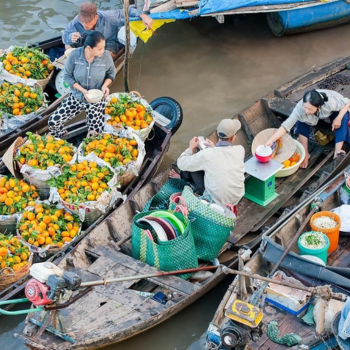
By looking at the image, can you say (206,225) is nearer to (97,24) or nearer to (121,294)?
(121,294)

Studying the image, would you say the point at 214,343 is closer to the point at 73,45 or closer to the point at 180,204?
the point at 180,204

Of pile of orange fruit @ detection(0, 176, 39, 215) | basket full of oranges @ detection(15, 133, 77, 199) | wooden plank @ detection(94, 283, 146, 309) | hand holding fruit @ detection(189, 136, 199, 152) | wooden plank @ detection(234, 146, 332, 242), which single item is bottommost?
wooden plank @ detection(234, 146, 332, 242)

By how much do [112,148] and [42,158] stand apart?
726 millimetres

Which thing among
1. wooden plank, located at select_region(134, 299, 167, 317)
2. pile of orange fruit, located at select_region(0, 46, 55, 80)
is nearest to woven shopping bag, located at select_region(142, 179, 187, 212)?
wooden plank, located at select_region(134, 299, 167, 317)

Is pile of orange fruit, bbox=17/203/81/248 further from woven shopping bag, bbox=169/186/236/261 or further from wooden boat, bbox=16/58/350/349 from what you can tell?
woven shopping bag, bbox=169/186/236/261

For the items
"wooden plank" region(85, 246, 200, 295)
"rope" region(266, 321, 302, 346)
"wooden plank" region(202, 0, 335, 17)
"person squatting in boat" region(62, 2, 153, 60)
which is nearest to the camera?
"rope" region(266, 321, 302, 346)

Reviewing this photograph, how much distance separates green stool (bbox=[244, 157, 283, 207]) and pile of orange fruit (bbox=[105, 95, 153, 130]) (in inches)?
49.5

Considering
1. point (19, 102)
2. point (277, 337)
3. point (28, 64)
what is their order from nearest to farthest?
point (277, 337)
point (19, 102)
point (28, 64)

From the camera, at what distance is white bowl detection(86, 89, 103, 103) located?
24.7 feet

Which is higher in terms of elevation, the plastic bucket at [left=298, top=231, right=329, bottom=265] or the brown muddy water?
the plastic bucket at [left=298, top=231, right=329, bottom=265]

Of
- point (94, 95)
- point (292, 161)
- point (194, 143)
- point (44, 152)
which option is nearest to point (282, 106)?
point (292, 161)

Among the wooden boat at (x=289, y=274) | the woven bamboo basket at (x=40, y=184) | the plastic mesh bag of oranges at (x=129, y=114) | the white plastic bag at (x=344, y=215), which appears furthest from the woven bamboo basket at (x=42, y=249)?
the white plastic bag at (x=344, y=215)

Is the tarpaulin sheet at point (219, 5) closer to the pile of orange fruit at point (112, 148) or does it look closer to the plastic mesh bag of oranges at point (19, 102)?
the plastic mesh bag of oranges at point (19, 102)

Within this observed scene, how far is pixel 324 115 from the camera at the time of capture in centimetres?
747
